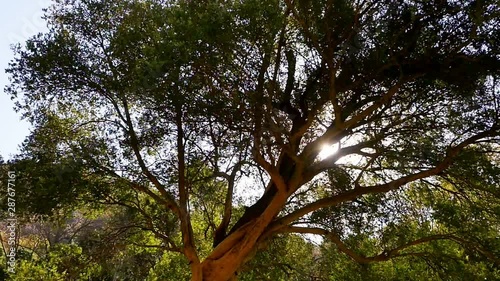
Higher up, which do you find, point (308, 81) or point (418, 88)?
point (308, 81)

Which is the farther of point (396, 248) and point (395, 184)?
point (396, 248)

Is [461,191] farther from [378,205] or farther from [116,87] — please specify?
[116,87]

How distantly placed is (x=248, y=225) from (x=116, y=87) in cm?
297

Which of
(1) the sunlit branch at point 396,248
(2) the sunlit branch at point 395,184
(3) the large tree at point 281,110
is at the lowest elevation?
(1) the sunlit branch at point 396,248

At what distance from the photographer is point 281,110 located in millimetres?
Answer: 6641

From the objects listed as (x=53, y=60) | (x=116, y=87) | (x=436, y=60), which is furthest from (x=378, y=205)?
(x=53, y=60)

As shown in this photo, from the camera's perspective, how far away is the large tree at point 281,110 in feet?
17.4

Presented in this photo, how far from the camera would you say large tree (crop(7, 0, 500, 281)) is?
5316 mm

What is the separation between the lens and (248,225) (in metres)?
6.86

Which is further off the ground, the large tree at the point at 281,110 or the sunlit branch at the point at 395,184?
the large tree at the point at 281,110

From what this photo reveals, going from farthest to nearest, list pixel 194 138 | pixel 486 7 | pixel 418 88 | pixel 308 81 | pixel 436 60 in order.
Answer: pixel 194 138 < pixel 308 81 < pixel 418 88 < pixel 436 60 < pixel 486 7

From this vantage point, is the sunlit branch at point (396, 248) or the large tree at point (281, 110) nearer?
the large tree at point (281, 110)

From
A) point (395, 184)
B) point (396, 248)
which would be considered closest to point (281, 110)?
point (395, 184)

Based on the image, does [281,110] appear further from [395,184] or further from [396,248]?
[396,248]
